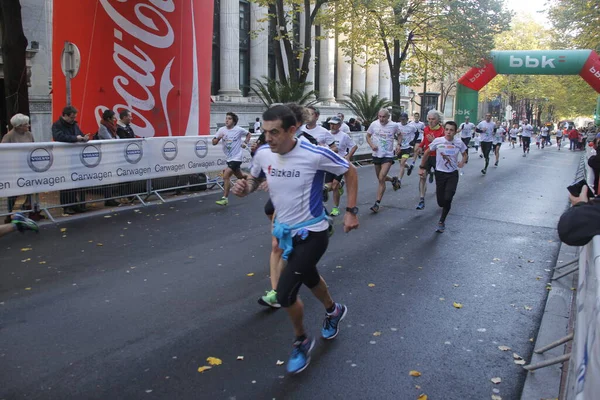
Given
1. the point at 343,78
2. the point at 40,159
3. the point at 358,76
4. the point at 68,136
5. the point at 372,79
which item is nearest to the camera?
the point at 40,159

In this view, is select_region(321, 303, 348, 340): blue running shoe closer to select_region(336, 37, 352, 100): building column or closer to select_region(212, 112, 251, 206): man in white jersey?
select_region(212, 112, 251, 206): man in white jersey

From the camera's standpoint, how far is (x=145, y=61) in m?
13.4

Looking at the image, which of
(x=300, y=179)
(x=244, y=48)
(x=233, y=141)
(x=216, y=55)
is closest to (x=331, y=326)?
(x=300, y=179)

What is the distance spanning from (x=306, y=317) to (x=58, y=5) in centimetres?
1080

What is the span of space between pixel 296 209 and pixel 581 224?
1969mm

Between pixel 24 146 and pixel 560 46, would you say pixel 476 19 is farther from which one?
pixel 24 146

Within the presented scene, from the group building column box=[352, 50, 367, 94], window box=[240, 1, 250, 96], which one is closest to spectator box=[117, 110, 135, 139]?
window box=[240, 1, 250, 96]

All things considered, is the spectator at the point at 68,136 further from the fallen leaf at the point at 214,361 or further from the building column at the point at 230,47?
the building column at the point at 230,47

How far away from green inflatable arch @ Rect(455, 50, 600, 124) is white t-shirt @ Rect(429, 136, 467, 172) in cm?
2109

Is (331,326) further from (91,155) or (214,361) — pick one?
(91,155)

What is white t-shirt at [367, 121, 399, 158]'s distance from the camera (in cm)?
1165

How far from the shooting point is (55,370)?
411 centimetres

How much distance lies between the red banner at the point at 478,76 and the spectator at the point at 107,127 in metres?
23.1

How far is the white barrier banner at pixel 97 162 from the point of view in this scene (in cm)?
919
